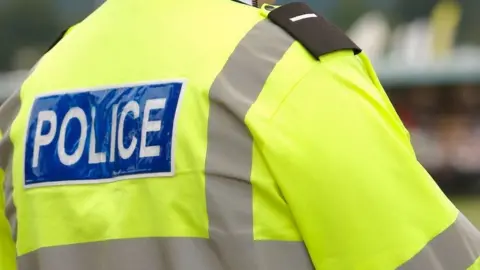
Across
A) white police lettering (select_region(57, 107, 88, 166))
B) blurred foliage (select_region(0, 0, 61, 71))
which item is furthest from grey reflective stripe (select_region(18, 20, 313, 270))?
blurred foliage (select_region(0, 0, 61, 71))

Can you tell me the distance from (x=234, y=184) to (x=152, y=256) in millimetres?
112

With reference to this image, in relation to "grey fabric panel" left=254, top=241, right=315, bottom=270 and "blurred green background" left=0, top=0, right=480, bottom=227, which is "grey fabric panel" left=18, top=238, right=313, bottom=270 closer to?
"grey fabric panel" left=254, top=241, right=315, bottom=270

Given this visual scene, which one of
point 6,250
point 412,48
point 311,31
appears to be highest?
point 311,31

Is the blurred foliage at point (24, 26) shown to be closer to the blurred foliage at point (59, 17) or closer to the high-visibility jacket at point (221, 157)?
the blurred foliage at point (59, 17)

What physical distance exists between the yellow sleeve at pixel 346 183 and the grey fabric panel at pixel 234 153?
30 mm

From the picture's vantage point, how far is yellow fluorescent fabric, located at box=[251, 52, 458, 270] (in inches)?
35.0

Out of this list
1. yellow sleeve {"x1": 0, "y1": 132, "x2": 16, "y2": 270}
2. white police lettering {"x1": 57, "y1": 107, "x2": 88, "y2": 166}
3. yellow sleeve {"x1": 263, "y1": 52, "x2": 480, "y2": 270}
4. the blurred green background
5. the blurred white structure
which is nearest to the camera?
yellow sleeve {"x1": 263, "y1": 52, "x2": 480, "y2": 270}

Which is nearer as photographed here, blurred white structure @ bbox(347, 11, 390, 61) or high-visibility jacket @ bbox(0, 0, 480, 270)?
high-visibility jacket @ bbox(0, 0, 480, 270)

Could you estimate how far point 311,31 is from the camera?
3.13ft

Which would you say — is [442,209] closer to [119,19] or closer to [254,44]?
[254,44]

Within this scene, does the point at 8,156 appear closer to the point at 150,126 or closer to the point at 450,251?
the point at 150,126

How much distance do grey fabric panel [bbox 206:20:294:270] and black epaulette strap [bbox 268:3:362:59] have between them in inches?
0.8

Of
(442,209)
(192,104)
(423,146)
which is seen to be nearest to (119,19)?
(192,104)

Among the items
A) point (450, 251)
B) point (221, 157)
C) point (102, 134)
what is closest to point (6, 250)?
point (102, 134)
